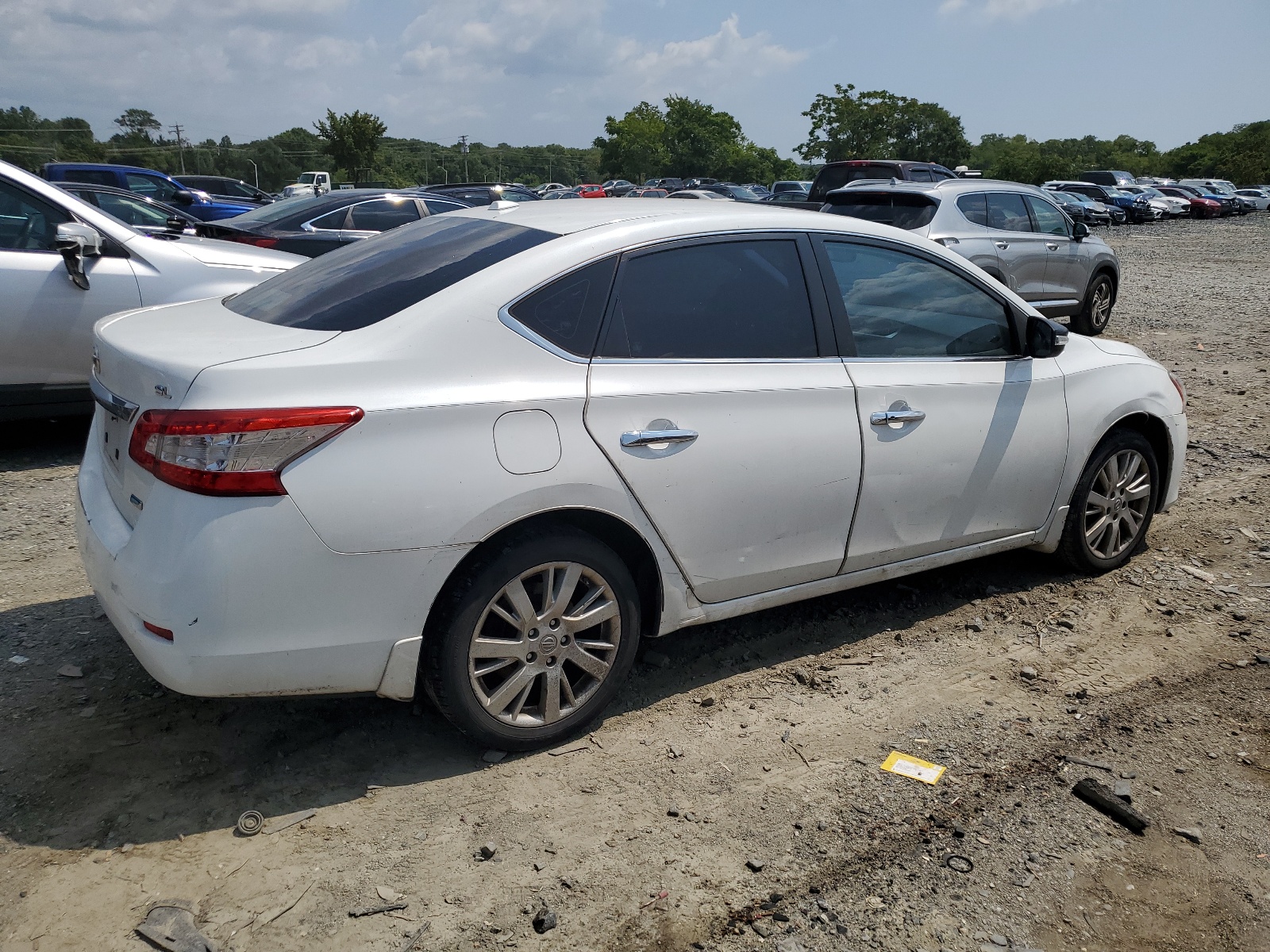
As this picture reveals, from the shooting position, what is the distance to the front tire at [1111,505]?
455cm

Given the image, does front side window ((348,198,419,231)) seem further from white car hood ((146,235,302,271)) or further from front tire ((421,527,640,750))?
front tire ((421,527,640,750))

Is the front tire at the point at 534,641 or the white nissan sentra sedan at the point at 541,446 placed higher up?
the white nissan sentra sedan at the point at 541,446

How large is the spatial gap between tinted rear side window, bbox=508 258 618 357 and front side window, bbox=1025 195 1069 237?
365 inches

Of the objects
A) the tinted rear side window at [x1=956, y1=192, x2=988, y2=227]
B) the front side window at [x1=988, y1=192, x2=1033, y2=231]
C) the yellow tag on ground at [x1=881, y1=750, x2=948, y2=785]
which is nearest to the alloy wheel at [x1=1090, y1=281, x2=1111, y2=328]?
the front side window at [x1=988, y1=192, x2=1033, y2=231]

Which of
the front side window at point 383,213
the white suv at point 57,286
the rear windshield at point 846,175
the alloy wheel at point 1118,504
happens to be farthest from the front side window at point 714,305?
the rear windshield at point 846,175

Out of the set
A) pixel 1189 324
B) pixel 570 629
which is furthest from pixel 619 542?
pixel 1189 324

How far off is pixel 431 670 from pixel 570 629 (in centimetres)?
45

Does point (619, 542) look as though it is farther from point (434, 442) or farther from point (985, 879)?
point (985, 879)

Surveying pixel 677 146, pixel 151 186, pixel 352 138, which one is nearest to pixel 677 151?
pixel 677 146

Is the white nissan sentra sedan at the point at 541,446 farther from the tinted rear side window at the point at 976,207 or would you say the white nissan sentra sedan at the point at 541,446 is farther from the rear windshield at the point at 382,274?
the tinted rear side window at the point at 976,207

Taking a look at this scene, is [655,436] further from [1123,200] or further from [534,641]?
[1123,200]

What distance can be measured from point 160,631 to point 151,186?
20.4m

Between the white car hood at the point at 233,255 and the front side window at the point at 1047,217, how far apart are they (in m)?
8.02

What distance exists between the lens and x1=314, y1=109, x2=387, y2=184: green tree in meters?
59.1
